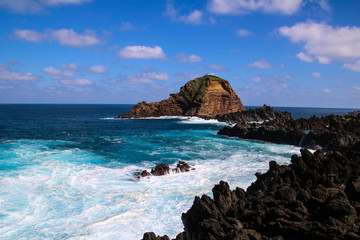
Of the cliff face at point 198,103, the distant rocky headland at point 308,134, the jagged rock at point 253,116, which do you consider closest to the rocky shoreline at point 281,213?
the distant rocky headland at point 308,134

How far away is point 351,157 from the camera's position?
68.2ft

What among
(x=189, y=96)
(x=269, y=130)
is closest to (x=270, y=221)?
(x=269, y=130)

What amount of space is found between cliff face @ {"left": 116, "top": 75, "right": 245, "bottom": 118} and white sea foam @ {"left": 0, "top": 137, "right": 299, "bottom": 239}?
7786 cm

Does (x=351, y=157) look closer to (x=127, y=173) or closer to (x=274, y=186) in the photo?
(x=274, y=186)

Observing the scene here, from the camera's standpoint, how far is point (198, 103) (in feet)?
355

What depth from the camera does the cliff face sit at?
108m

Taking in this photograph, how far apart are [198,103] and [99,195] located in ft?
302

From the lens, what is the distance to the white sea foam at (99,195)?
44.3 ft

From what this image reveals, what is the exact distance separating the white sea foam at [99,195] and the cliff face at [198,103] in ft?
255

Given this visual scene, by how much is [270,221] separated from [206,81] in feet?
352

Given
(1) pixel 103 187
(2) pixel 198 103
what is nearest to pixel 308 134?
(1) pixel 103 187

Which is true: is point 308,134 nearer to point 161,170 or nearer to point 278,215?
point 161,170

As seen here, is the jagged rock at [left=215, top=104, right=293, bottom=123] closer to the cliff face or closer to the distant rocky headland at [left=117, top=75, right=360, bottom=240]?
the cliff face

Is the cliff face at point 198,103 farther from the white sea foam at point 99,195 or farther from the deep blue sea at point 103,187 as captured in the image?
the white sea foam at point 99,195
